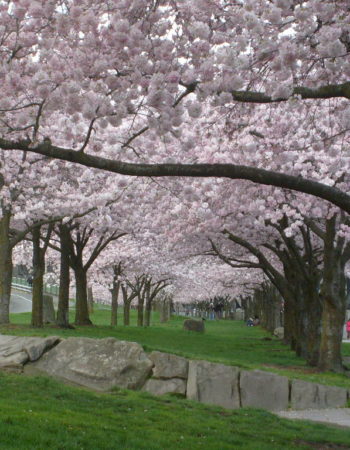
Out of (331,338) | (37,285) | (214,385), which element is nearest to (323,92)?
(214,385)

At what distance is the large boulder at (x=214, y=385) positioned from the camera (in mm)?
11750

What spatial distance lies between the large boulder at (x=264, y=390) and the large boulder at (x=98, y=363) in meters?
1.89

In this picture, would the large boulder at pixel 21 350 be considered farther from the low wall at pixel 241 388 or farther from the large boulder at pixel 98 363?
the low wall at pixel 241 388

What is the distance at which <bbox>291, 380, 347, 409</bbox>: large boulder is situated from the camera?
39.1 ft

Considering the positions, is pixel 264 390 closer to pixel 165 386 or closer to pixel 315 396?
pixel 315 396

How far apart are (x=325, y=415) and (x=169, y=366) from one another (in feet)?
10.1

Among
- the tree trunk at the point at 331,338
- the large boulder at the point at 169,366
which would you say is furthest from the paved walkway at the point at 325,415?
the tree trunk at the point at 331,338

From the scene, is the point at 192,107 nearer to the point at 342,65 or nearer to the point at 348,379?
the point at 342,65

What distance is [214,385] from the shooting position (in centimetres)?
1184

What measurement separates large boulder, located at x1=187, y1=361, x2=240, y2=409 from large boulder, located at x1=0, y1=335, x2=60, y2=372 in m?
3.04

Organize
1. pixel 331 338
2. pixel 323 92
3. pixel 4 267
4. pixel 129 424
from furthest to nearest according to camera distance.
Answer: pixel 4 267 < pixel 331 338 < pixel 129 424 < pixel 323 92

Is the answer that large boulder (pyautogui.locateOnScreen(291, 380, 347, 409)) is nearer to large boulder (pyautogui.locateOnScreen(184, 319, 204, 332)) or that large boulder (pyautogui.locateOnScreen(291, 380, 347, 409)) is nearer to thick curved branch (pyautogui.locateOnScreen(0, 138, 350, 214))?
thick curved branch (pyautogui.locateOnScreen(0, 138, 350, 214))

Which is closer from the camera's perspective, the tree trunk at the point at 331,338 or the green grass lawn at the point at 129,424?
the green grass lawn at the point at 129,424

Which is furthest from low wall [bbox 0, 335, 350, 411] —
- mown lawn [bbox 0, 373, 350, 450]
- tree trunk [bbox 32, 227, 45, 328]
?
tree trunk [bbox 32, 227, 45, 328]
